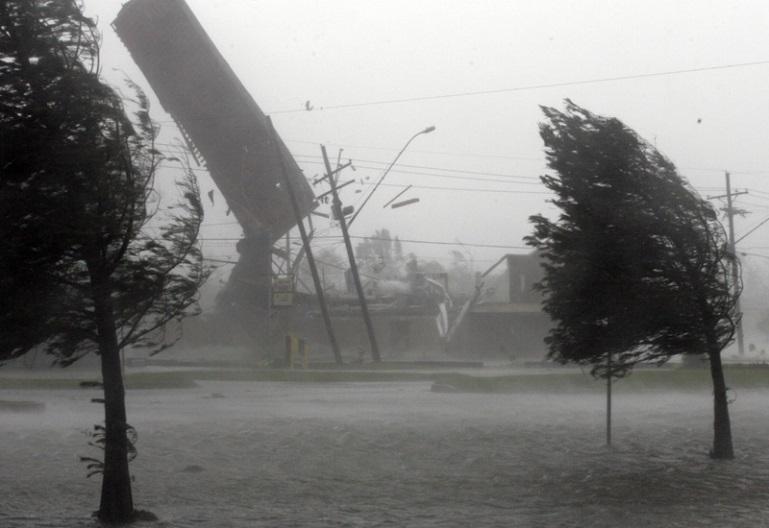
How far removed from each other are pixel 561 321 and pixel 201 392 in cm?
1540

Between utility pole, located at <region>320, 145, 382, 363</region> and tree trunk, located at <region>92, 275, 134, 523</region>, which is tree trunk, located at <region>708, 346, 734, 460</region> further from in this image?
utility pole, located at <region>320, 145, 382, 363</region>

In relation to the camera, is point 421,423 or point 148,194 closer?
point 148,194

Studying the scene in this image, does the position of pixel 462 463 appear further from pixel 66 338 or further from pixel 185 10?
pixel 185 10

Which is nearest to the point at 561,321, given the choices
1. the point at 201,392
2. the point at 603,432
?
the point at 603,432

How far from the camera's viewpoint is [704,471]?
523 inches

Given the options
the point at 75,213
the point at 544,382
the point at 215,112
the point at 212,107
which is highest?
the point at 212,107

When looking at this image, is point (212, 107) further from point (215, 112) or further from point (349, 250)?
point (349, 250)

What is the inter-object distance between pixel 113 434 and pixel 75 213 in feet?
6.89

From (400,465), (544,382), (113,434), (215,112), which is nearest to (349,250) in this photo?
(215,112)

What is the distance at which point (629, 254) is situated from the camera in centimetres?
1328

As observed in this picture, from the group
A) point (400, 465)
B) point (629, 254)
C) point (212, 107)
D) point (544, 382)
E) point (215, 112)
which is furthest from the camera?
point (215, 112)

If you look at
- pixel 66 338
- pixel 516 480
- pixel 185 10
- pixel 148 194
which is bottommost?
pixel 516 480

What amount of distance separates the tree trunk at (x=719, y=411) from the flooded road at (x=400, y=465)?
0.75ft

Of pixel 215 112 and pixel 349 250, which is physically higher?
pixel 215 112
